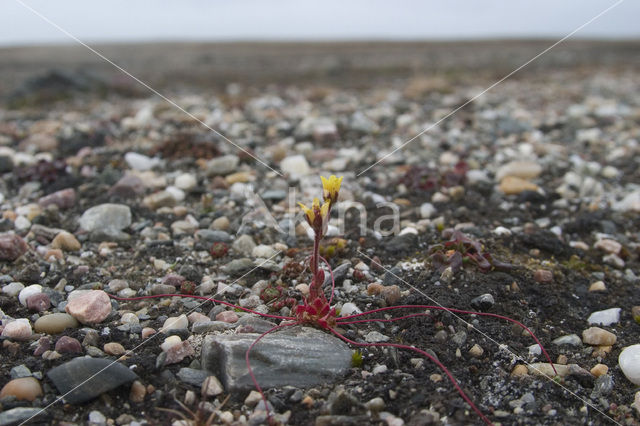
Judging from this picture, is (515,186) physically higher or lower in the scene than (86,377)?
higher

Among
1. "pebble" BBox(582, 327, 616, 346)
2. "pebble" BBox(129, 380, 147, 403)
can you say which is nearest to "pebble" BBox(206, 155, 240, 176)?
"pebble" BBox(129, 380, 147, 403)

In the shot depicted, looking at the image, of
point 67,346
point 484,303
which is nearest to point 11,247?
point 67,346

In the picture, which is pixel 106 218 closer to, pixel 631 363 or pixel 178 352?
pixel 178 352

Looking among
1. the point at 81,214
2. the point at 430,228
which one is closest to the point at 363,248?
the point at 430,228

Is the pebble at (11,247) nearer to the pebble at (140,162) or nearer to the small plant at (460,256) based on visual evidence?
the pebble at (140,162)

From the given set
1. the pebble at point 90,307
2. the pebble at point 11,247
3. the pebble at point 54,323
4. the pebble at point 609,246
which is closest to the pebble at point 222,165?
the pebble at point 11,247

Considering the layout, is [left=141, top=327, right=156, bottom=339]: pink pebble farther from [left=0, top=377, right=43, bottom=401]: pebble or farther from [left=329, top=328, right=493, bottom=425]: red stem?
[left=329, top=328, right=493, bottom=425]: red stem
